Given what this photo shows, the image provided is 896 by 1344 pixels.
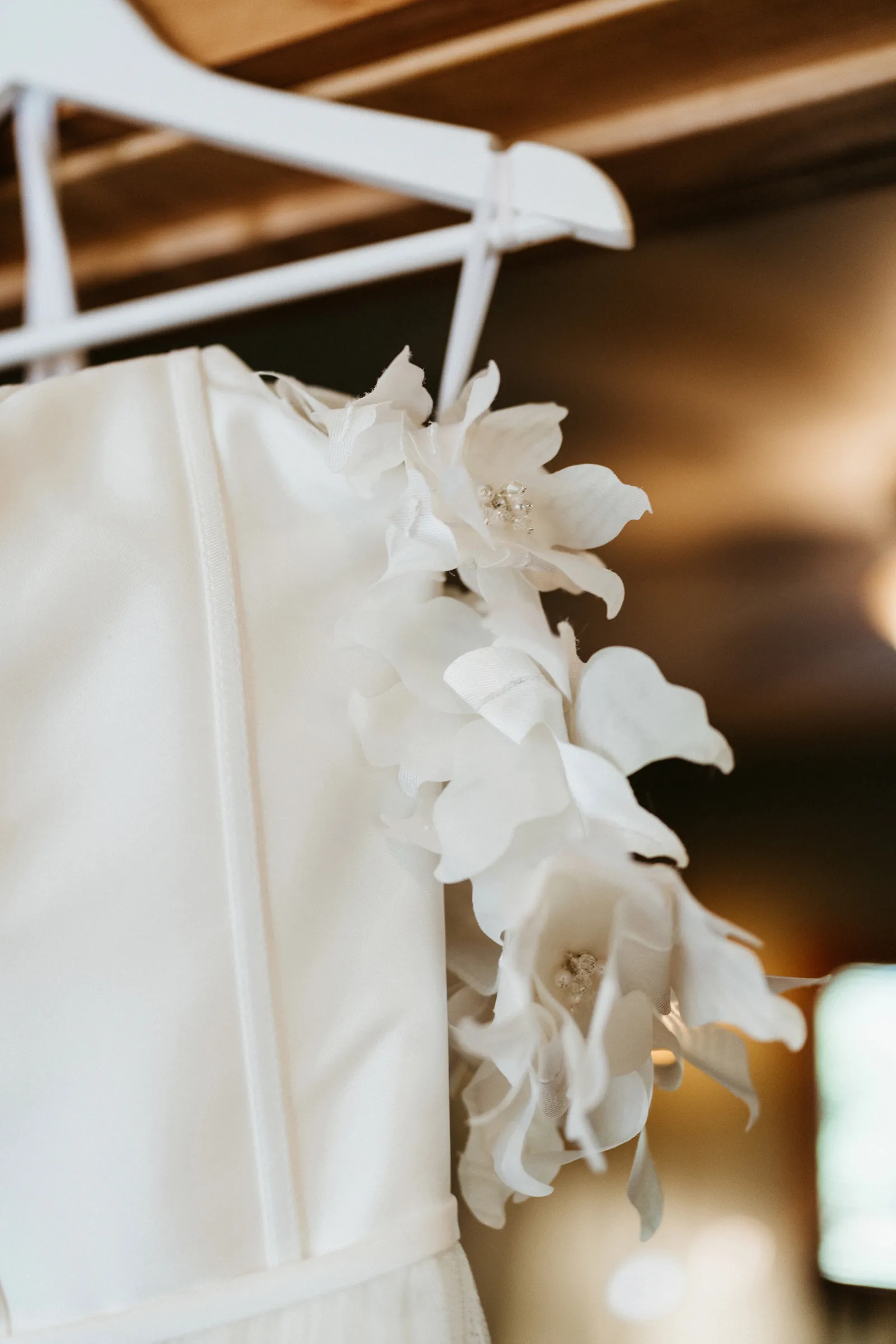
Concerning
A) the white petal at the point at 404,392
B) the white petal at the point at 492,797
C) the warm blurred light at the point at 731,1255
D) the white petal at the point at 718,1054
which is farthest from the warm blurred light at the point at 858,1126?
the white petal at the point at 404,392

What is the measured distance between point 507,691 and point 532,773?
34 mm

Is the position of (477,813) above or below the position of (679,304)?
below

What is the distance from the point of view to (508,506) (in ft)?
1.39

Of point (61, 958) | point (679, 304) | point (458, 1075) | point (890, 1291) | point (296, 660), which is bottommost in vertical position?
point (890, 1291)

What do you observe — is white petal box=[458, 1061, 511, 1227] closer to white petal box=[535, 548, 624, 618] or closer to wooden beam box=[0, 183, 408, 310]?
white petal box=[535, 548, 624, 618]

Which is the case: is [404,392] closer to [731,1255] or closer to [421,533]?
[421,533]

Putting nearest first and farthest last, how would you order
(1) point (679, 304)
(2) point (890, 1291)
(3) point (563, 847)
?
(3) point (563, 847)
(2) point (890, 1291)
(1) point (679, 304)

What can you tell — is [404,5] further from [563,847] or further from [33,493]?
[563,847]

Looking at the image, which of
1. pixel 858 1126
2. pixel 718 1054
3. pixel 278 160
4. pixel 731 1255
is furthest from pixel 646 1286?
pixel 278 160

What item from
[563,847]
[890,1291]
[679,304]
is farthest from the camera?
[679,304]

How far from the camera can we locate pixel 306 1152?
0.41 m

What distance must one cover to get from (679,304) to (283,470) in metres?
0.32

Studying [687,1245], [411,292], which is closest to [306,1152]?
[687,1245]

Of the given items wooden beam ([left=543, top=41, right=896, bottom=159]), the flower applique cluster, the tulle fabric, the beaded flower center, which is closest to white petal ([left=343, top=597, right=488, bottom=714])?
the flower applique cluster
